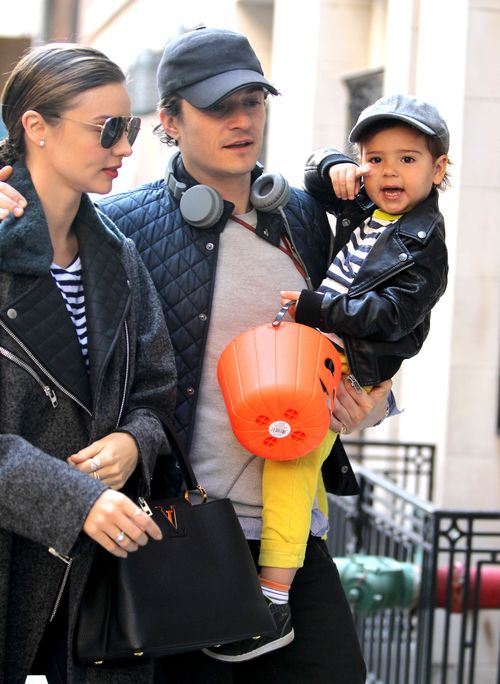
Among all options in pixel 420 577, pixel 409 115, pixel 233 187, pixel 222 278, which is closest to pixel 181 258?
pixel 222 278

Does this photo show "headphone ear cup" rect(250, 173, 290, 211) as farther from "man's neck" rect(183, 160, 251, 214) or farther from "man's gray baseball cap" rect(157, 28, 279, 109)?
"man's gray baseball cap" rect(157, 28, 279, 109)

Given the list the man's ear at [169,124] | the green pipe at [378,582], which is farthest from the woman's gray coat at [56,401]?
the green pipe at [378,582]

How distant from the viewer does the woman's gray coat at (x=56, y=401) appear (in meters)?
2.70

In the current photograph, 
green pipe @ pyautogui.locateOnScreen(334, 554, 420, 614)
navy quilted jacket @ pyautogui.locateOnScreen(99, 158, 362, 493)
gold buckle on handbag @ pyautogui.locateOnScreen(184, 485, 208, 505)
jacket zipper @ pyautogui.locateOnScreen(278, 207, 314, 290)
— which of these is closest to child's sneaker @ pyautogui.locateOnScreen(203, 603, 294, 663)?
gold buckle on handbag @ pyautogui.locateOnScreen(184, 485, 208, 505)

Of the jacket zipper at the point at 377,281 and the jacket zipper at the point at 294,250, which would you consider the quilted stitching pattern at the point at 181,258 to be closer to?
the jacket zipper at the point at 294,250

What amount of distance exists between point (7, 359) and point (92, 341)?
0.23 m

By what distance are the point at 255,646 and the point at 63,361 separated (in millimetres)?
968

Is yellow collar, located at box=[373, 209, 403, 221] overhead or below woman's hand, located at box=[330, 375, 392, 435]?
overhead

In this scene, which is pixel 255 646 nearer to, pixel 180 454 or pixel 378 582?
pixel 180 454

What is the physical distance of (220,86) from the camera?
3248 mm

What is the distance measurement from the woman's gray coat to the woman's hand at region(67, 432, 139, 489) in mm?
34

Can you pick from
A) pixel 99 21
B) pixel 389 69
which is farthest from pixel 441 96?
pixel 99 21

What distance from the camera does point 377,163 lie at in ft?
11.4

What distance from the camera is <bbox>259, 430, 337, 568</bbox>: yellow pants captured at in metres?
3.23
